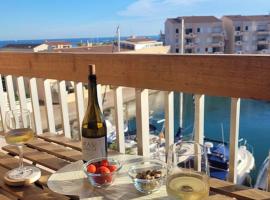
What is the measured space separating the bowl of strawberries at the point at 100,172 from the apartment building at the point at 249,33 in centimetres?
2584

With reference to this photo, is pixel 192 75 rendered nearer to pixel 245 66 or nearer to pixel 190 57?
pixel 190 57

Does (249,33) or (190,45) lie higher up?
(249,33)

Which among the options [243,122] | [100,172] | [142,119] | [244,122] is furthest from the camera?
[243,122]

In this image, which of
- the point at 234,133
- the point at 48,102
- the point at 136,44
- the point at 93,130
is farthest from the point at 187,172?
the point at 136,44

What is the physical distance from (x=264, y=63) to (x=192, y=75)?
0.92 feet

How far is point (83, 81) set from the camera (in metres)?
1.58

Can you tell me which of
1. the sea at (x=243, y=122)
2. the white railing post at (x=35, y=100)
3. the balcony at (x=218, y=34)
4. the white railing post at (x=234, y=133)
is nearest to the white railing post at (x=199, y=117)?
the white railing post at (x=234, y=133)

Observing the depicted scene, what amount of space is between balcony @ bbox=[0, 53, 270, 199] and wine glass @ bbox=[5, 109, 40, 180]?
0.08m

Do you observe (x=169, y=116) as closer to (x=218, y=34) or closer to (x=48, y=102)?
(x=48, y=102)

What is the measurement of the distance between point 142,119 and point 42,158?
20.1 inches

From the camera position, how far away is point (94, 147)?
94 cm

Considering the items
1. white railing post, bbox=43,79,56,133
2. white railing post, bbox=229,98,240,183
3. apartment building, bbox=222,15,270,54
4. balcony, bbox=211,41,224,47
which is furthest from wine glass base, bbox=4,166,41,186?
balcony, bbox=211,41,224,47

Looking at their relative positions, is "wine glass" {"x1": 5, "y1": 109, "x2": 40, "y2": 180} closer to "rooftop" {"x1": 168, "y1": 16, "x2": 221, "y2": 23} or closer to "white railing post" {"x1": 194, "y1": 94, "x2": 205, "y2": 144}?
"white railing post" {"x1": 194, "y1": 94, "x2": 205, "y2": 144}

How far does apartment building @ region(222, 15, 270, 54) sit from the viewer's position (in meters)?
25.1
